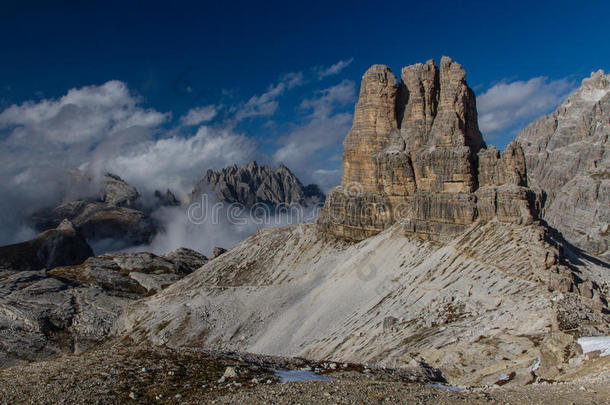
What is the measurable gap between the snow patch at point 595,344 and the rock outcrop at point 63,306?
96.4 meters

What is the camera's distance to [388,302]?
204 feet

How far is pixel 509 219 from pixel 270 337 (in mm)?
44595

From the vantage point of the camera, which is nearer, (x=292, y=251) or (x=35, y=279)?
(x=292, y=251)

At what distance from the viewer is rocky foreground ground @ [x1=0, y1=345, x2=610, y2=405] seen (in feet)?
66.4

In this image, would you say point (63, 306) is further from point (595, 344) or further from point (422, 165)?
point (595, 344)

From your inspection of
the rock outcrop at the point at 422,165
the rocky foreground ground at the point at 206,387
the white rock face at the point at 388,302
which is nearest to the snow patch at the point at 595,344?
the white rock face at the point at 388,302

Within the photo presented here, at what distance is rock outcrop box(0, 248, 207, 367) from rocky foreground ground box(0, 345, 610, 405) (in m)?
74.6

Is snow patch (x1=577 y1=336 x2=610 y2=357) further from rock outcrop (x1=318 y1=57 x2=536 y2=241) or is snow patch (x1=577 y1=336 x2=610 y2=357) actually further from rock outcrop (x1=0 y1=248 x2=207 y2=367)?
rock outcrop (x1=0 y1=248 x2=207 y2=367)

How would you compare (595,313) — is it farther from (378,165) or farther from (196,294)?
(196,294)

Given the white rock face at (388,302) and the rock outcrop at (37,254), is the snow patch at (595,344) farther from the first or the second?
the rock outcrop at (37,254)

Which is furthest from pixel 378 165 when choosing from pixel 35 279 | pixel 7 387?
pixel 35 279

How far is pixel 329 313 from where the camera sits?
6869 cm

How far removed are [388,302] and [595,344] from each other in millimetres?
33758

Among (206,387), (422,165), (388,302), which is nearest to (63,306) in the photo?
(388,302)
